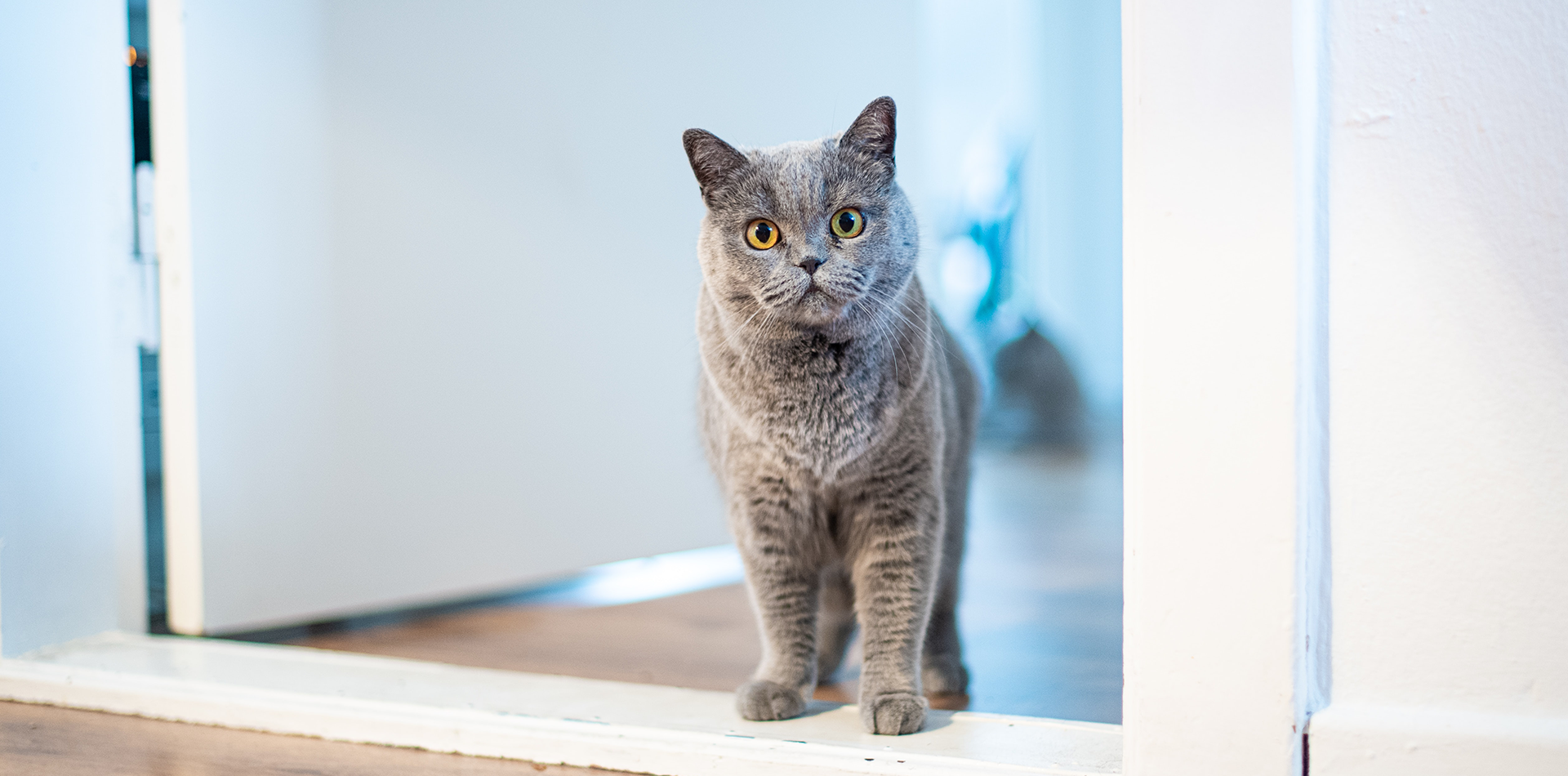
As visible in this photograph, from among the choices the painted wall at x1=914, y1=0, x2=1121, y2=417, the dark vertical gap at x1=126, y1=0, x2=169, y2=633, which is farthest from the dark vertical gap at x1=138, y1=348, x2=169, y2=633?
the painted wall at x1=914, y1=0, x2=1121, y2=417

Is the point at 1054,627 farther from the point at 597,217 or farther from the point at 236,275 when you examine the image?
the point at 236,275

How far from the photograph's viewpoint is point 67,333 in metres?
1.32

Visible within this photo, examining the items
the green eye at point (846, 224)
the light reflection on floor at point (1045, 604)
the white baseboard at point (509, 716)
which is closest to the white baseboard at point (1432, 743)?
the white baseboard at point (509, 716)

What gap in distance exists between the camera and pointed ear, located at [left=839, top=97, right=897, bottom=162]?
100 centimetres

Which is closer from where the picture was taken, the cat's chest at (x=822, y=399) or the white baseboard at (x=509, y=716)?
the white baseboard at (x=509, y=716)

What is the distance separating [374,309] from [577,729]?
0.92m

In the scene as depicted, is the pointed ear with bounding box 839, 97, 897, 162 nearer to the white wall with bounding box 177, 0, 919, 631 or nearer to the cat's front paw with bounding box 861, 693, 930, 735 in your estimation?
the cat's front paw with bounding box 861, 693, 930, 735

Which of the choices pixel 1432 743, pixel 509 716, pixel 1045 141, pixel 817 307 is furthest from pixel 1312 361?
pixel 1045 141

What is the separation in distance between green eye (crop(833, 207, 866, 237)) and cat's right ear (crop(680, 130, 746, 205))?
120 mm

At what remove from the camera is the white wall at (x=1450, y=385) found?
2.28 ft

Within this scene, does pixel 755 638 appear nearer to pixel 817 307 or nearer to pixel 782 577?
pixel 782 577

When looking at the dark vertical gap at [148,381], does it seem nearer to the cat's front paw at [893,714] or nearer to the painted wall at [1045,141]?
the cat's front paw at [893,714]

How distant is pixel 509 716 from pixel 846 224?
2.11 ft

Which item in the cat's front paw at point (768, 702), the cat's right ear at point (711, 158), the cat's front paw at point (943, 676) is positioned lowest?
the cat's front paw at point (943, 676)
